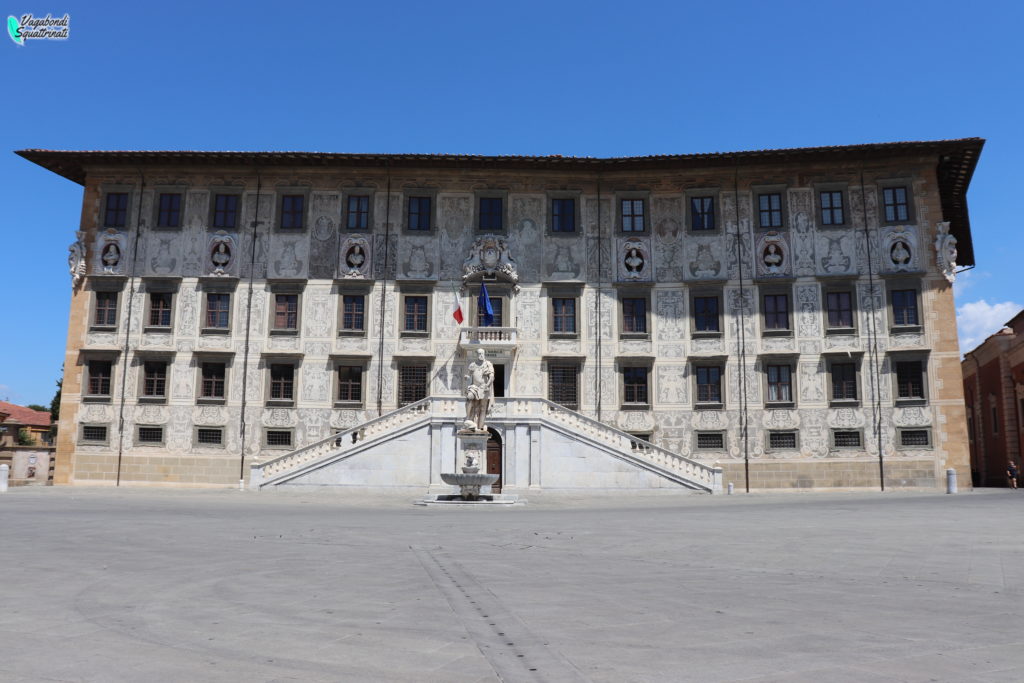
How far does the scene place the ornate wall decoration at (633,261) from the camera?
34.1 metres

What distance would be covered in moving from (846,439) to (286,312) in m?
24.0

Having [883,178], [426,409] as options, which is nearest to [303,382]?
[426,409]

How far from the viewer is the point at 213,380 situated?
3359 centimetres

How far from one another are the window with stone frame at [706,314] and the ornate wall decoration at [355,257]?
14163mm

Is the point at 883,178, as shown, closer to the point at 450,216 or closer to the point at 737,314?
the point at 737,314

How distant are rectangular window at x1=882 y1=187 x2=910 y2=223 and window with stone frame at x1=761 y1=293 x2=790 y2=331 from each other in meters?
5.44

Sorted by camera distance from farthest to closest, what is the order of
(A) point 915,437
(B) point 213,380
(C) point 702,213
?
1. (C) point 702,213
2. (B) point 213,380
3. (A) point 915,437

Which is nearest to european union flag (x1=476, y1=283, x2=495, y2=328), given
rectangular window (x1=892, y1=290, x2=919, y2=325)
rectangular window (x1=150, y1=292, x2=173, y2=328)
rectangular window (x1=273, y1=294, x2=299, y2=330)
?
rectangular window (x1=273, y1=294, x2=299, y2=330)

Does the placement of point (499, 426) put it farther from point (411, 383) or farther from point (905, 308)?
point (905, 308)

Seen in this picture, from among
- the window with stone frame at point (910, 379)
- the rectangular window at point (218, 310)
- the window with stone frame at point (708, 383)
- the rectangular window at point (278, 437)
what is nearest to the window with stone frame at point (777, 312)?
the window with stone frame at point (708, 383)

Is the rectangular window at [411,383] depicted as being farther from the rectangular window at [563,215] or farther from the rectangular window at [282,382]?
the rectangular window at [563,215]

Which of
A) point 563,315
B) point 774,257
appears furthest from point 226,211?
point 774,257

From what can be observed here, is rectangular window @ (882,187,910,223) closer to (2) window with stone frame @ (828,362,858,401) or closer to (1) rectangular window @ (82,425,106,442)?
(2) window with stone frame @ (828,362,858,401)

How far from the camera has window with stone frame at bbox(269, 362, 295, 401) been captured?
33438 millimetres
